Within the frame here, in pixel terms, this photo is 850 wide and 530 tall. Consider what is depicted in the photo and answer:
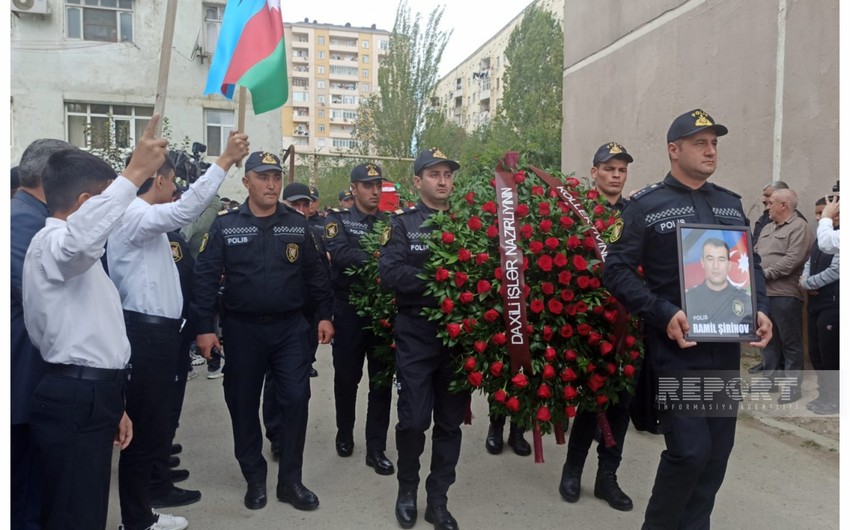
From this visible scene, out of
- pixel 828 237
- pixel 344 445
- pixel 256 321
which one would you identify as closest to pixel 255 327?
pixel 256 321

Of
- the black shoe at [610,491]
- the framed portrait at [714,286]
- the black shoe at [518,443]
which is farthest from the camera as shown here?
the black shoe at [518,443]

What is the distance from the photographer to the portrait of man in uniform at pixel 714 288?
10.6 ft

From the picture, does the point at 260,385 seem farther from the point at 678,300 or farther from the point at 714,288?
the point at 714,288

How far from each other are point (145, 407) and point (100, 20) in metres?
21.2

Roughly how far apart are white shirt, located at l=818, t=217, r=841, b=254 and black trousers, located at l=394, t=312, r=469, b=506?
10.7 feet

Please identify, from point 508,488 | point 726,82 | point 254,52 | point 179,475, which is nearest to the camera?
point 254,52

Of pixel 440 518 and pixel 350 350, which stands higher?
pixel 350 350

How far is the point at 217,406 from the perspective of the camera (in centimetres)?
676

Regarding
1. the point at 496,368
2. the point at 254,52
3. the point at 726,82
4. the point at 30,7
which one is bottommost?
the point at 496,368

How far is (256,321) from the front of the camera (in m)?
4.39

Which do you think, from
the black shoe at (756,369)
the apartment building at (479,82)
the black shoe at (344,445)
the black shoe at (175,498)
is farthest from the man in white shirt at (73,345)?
the apartment building at (479,82)

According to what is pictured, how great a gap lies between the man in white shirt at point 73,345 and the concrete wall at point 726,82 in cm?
683

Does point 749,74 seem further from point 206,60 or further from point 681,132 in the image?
point 206,60

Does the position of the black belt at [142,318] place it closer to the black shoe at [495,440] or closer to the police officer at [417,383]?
the police officer at [417,383]
